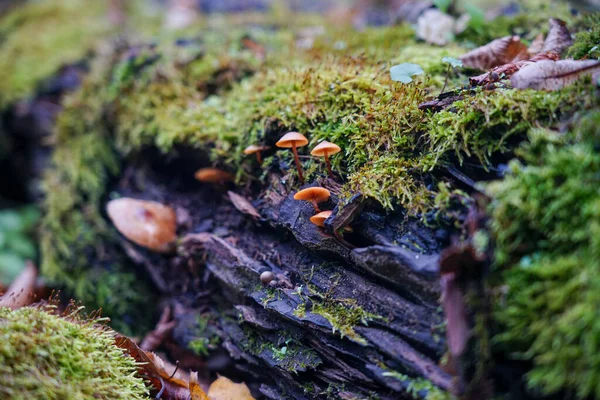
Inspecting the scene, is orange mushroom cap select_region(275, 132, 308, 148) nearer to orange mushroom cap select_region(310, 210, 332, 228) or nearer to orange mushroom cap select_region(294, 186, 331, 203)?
orange mushroom cap select_region(294, 186, 331, 203)

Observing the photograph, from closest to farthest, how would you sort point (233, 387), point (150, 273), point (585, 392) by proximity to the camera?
point (585, 392)
point (233, 387)
point (150, 273)

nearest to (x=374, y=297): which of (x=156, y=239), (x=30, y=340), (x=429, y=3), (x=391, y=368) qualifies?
(x=391, y=368)

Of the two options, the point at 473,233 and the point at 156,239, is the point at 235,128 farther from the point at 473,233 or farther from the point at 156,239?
the point at 473,233

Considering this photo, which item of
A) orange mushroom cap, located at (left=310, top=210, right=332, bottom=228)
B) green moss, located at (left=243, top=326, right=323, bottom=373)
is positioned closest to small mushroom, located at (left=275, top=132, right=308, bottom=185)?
orange mushroom cap, located at (left=310, top=210, right=332, bottom=228)

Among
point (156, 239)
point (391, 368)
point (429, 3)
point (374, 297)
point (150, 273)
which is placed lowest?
point (150, 273)

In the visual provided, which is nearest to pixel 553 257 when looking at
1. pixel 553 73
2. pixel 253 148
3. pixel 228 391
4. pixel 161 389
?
pixel 553 73

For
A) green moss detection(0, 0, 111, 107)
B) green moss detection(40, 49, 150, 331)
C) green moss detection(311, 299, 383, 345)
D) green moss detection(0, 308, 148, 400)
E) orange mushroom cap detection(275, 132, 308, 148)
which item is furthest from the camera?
green moss detection(0, 0, 111, 107)
